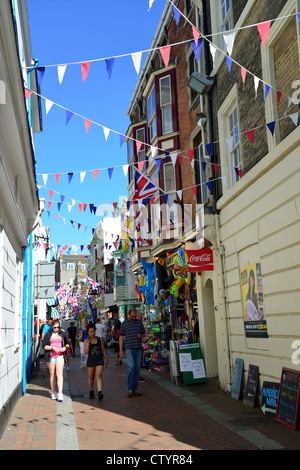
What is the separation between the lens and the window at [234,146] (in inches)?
436

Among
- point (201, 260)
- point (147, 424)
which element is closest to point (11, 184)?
point (147, 424)

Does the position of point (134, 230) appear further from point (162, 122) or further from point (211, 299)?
point (211, 299)

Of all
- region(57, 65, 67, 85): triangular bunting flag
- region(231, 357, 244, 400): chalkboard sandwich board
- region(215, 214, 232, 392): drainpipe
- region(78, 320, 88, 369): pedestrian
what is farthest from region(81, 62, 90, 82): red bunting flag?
region(78, 320, 88, 369): pedestrian

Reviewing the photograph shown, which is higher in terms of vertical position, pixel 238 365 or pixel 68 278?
pixel 68 278

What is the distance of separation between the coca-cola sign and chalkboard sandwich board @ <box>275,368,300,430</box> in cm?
456

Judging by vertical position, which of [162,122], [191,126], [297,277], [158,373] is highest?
[162,122]

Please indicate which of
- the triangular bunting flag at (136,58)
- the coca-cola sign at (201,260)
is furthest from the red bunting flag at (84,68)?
the coca-cola sign at (201,260)

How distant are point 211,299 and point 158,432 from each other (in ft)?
21.4

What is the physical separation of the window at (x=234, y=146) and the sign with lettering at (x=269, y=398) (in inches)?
188

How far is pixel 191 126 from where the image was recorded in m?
15.9

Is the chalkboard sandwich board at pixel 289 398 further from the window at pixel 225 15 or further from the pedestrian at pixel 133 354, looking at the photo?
the window at pixel 225 15
